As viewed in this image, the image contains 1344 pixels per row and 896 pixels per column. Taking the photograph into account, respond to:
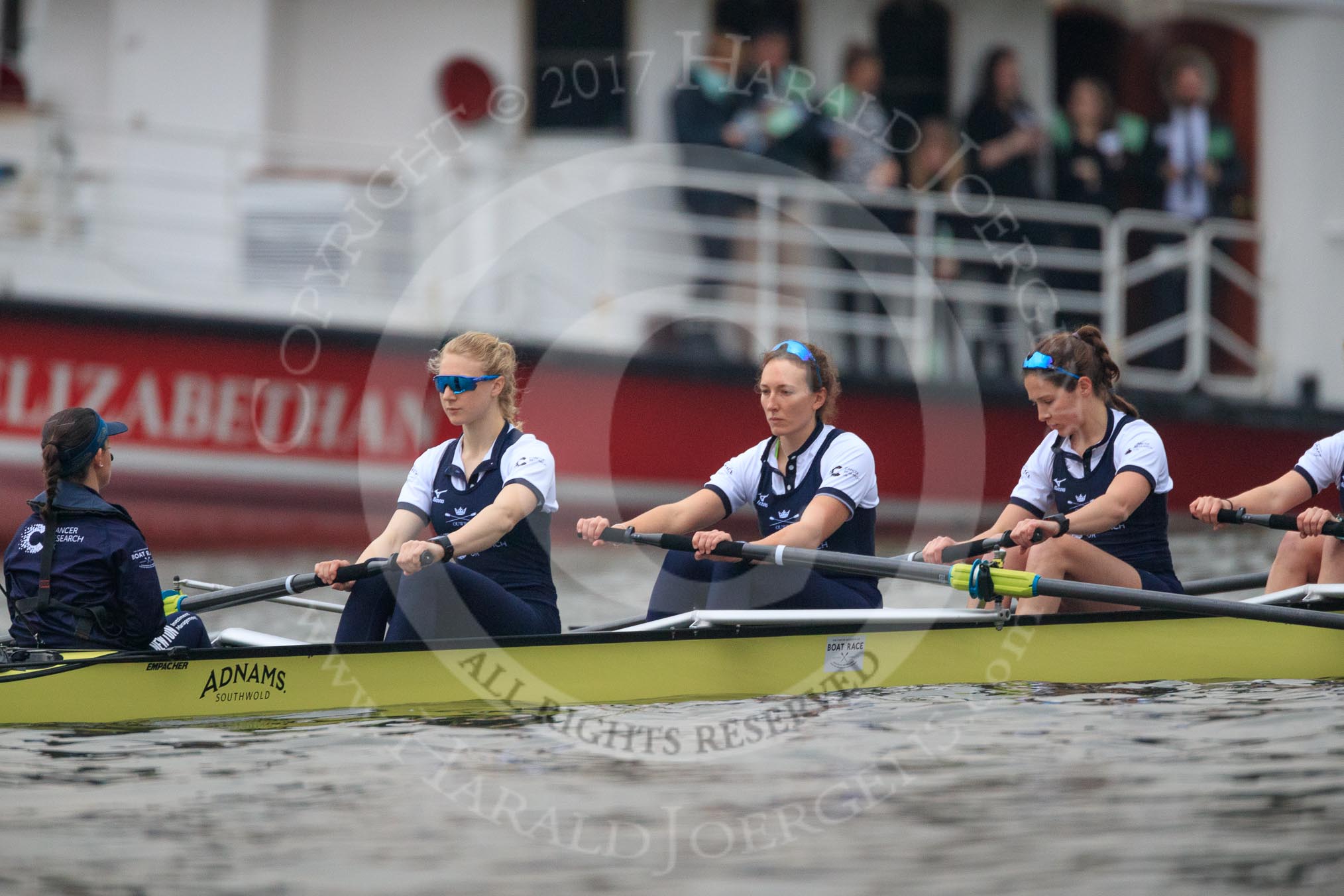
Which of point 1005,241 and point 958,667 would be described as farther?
point 1005,241

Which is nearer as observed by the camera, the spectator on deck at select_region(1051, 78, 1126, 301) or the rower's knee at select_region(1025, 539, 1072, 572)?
the rower's knee at select_region(1025, 539, 1072, 572)

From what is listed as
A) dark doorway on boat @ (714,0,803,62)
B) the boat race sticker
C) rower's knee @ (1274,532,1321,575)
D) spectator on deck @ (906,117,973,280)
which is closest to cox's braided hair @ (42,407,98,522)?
the boat race sticker

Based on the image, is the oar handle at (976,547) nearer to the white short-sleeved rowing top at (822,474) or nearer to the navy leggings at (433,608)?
the white short-sleeved rowing top at (822,474)

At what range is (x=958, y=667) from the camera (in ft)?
20.2

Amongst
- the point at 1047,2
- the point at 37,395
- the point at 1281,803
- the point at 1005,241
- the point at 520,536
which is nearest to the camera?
the point at 1281,803

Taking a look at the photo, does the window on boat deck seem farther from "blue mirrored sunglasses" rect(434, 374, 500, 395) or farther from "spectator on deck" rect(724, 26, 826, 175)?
"blue mirrored sunglasses" rect(434, 374, 500, 395)

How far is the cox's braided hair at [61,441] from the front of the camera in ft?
17.7

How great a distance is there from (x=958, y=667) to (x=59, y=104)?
790 centimetres

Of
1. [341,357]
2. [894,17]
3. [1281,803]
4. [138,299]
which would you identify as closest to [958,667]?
[1281,803]

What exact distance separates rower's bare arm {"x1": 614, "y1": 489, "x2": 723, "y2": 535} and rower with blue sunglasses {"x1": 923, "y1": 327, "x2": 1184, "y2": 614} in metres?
0.85

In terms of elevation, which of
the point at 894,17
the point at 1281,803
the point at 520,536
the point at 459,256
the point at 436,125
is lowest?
the point at 1281,803

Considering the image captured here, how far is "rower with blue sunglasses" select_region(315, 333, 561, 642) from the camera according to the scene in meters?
5.78

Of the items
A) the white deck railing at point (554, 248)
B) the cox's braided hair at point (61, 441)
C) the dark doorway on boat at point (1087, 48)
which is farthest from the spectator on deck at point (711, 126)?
the cox's braided hair at point (61, 441)

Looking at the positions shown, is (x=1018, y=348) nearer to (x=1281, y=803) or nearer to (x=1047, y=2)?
(x=1047, y=2)
